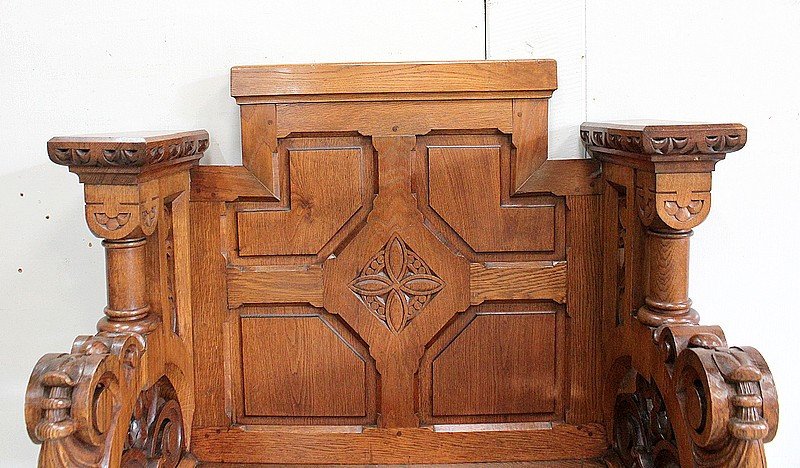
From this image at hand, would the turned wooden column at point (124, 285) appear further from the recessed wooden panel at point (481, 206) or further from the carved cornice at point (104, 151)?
the recessed wooden panel at point (481, 206)

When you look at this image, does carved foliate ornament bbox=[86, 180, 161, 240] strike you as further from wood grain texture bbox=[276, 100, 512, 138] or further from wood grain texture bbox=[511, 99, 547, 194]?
wood grain texture bbox=[511, 99, 547, 194]

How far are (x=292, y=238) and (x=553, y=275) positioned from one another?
1.68ft

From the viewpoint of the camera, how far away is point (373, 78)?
1.69m

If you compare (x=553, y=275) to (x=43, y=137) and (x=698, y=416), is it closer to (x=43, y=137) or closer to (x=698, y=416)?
(x=698, y=416)

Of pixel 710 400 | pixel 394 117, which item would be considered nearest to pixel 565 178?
pixel 394 117

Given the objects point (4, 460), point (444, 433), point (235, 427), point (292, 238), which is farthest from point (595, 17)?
point (4, 460)

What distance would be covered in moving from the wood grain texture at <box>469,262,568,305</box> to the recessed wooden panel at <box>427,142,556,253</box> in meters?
0.03

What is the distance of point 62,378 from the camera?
4.09 feet

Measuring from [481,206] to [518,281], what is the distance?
0.53 ft

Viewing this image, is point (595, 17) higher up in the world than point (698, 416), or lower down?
higher up

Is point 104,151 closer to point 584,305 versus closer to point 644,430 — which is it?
point 584,305

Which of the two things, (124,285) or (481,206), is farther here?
(481,206)

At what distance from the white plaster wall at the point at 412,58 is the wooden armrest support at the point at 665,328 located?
0.19 meters

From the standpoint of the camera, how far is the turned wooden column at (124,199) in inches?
53.7
